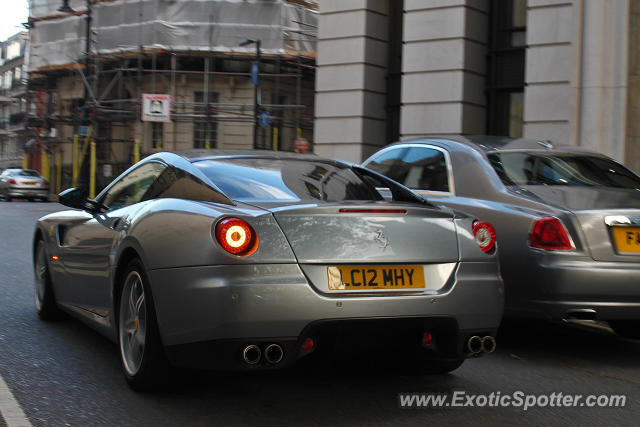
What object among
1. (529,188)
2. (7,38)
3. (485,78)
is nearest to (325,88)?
(485,78)

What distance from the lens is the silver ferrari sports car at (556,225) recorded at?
5723mm

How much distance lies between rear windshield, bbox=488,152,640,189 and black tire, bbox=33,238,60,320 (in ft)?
11.4

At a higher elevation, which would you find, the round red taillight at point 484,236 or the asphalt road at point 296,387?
the round red taillight at point 484,236

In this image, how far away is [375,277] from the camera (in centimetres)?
429

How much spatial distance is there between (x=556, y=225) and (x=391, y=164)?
2363mm

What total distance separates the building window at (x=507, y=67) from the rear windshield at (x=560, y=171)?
12.5 metres

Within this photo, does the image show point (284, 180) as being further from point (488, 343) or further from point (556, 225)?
point (556, 225)

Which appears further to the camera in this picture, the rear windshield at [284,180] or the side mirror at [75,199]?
the side mirror at [75,199]

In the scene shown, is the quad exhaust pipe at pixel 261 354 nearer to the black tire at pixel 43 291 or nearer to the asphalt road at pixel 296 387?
the asphalt road at pixel 296 387

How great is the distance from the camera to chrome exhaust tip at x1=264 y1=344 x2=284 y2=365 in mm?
4125

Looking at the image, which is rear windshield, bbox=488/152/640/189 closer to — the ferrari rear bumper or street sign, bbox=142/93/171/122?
the ferrari rear bumper

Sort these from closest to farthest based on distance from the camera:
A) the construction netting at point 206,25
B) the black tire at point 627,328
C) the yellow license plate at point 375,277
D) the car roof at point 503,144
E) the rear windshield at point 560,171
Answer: the yellow license plate at point 375,277 → the rear windshield at point 560,171 → the black tire at point 627,328 → the car roof at point 503,144 → the construction netting at point 206,25

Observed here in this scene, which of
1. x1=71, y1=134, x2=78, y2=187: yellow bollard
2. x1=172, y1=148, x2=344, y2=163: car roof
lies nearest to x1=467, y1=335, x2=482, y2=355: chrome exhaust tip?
x1=172, y1=148, x2=344, y2=163: car roof

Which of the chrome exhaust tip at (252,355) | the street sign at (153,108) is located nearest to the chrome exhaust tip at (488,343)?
the chrome exhaust tip at (252,355)
